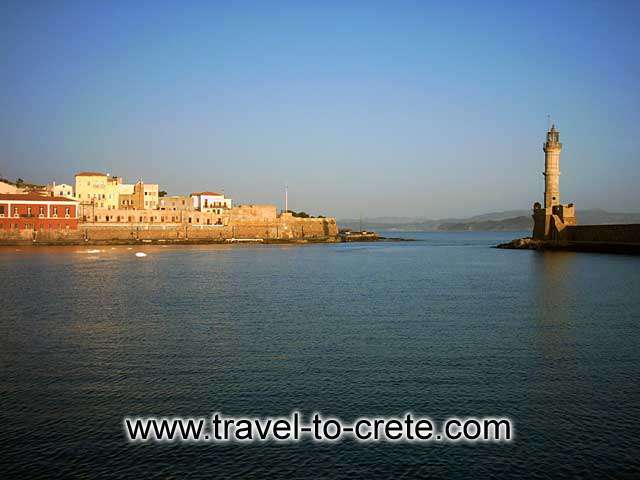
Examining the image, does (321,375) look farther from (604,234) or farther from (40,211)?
(40,211)

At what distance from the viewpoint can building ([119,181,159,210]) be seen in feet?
277

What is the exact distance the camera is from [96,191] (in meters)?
82.6

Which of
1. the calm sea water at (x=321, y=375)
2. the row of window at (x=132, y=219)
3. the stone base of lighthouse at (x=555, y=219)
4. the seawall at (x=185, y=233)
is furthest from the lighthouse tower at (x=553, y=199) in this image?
the row of window at (x=132, y=219)

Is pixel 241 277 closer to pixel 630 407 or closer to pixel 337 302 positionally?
pixel 337 302

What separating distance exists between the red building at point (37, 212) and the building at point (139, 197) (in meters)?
11.6

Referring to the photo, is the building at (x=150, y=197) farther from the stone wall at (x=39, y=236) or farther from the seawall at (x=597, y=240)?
the seawall at (x=597, y=240)

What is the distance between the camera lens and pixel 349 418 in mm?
9664

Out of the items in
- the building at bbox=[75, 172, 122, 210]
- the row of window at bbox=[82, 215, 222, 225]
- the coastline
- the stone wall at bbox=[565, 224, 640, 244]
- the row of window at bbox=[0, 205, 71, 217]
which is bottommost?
the coastline

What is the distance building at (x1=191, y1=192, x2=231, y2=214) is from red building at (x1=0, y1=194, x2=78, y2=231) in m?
20.7

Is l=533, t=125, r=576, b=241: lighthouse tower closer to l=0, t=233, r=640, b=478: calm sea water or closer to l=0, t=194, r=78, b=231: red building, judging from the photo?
l=0, t=233, r=640, b=478: calm sea water

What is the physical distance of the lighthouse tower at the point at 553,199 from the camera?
62.0 m

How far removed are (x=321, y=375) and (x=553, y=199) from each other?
56.9 m

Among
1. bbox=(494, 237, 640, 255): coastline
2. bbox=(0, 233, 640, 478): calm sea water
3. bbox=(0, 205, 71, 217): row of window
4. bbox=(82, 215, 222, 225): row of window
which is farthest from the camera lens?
bbox=(82, 215, 222, 225): row of window

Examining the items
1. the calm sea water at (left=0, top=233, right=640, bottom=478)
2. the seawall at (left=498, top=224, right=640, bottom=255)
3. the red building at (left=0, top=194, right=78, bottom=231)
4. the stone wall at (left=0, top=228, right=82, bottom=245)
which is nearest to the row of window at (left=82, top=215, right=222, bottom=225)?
the stone wall at (left=0, top=228, right=82, bottom=245)
